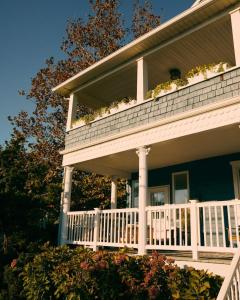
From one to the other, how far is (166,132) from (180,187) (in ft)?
12.3

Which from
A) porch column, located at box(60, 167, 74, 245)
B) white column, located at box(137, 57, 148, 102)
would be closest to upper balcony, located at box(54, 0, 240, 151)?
white column, located at box(137, 57, 148, 102)

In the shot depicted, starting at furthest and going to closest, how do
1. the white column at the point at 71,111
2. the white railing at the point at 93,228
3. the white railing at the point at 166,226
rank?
the white column at the point at 71,111, the white railing at the point at 93,228, the white railing at the point at 166,226

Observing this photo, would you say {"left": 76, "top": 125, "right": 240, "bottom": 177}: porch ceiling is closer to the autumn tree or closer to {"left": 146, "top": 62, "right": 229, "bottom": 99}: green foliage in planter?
{"left": 146, "top": 62, "right": 229, "bottom": 99}: green foliage in planter

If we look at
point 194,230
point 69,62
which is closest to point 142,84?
point 194,230

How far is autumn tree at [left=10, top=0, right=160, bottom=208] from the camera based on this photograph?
20.0 metres

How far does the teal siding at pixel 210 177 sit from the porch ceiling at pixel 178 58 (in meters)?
3.39

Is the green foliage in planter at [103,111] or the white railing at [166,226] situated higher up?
the green foliage in planter at [103,111]

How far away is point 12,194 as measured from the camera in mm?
9562

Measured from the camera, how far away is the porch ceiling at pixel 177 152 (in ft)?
27.7

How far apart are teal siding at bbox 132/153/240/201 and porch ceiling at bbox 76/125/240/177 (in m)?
0.23

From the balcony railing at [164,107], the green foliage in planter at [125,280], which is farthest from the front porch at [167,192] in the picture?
the green foliage in planter at [125,280]

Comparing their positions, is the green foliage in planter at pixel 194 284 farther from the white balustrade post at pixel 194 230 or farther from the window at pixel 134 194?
the window at pixel 134 194

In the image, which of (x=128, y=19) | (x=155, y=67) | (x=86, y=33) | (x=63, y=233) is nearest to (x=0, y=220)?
(x=63, y=233)

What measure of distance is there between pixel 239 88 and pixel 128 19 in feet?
57.6
